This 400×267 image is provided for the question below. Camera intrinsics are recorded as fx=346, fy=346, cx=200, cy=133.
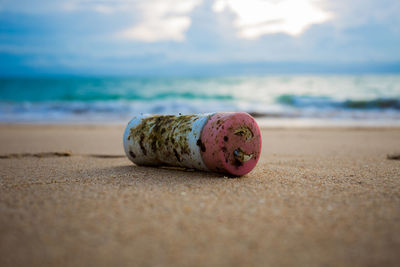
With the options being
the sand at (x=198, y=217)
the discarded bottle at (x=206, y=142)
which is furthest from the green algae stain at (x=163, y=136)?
the sand at (x=198, y=217)

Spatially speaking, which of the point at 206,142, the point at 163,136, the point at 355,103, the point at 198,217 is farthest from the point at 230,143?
the point at 355,103

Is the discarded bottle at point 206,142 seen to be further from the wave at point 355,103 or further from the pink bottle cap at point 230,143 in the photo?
the wave at point 355,103

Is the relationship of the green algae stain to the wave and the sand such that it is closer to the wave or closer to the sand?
the sand

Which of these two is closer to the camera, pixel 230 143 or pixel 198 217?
pixel 198 217

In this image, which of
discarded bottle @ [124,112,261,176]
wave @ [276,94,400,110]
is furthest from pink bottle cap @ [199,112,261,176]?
wave @ [276,94,400,110]

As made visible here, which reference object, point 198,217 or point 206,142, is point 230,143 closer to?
point 206,142

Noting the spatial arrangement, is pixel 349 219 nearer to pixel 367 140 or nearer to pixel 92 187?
pixel 92 187
